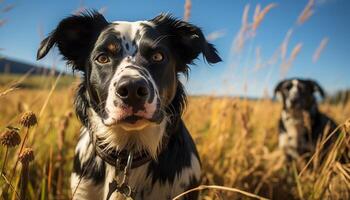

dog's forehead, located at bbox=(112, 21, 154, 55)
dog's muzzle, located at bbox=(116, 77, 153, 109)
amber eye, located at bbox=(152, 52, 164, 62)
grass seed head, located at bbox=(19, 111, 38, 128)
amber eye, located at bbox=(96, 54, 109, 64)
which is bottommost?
grass seed head, located at bbox=(19, 111, 38, 128)

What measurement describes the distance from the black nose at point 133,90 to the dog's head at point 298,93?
4.84 metres

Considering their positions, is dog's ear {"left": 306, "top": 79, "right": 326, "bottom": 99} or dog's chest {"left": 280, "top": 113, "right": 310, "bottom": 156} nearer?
dog's chest {"left": 280, "top": 113, "right": 310, "bottom": 156}

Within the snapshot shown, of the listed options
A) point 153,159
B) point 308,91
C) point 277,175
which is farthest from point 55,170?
point 308,91

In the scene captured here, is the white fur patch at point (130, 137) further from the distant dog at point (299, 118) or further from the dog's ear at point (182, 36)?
the distant dog at point (299, 118)

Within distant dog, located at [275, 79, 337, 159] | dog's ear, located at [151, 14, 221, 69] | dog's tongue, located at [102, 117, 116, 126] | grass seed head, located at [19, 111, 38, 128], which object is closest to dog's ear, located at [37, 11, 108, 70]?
dog's ear, located at [151, 14, 221, 69]

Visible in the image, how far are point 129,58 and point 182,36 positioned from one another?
0.68 meters

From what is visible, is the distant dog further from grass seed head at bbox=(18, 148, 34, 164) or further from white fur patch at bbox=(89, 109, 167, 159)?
grass seed head at bbox=(18, 148, 34, 164)

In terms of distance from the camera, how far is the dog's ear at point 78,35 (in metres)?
2.88

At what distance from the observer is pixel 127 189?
7.38ft

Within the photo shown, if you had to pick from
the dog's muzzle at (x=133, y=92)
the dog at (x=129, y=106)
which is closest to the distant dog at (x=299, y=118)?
the dog at (x=129, y=106)

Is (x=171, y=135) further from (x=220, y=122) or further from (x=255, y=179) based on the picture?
(x=220, y=122)

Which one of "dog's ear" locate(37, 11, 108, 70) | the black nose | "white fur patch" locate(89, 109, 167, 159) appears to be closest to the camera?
the black nose

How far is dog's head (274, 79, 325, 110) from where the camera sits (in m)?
6.52

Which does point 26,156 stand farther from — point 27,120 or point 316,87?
point 316,87
